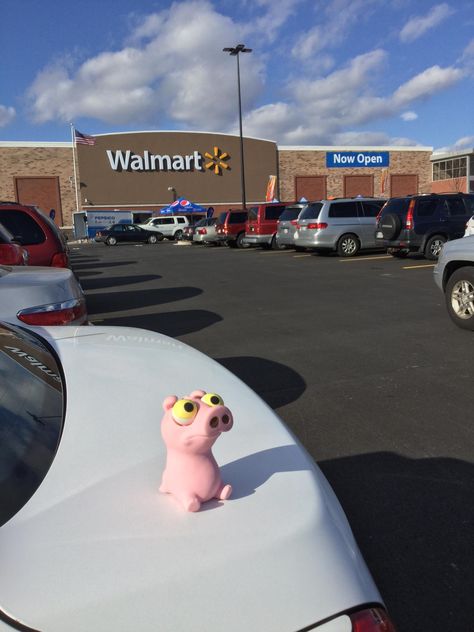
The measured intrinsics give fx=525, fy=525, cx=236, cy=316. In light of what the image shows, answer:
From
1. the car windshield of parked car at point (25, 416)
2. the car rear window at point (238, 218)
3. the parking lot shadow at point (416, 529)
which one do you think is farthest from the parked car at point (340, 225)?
the car windshield of parked car at point (25, 416)

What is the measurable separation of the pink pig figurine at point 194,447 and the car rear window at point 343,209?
1591 cm

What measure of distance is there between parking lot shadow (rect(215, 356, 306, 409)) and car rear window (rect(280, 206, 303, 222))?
14.1 m

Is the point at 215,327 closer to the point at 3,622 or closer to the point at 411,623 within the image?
the point at 411,623

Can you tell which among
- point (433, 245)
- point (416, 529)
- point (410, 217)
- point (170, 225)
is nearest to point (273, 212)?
point (410, 217)

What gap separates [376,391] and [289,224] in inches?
584

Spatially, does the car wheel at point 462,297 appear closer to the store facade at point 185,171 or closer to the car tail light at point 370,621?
the car tail light at point 370,621

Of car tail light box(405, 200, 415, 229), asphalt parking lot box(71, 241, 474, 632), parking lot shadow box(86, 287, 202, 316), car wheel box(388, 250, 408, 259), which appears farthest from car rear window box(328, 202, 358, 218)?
parking lot shadow box(86, 287, 202, 316)

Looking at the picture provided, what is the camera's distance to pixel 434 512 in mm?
2699

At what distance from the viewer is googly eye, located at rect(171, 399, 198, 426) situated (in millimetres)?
1306

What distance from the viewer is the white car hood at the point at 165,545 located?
1.06 m

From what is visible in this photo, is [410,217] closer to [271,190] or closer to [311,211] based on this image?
[311,211]

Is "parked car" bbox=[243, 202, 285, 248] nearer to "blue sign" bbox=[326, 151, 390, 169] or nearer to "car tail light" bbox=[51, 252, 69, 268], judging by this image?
"car tail light" bbox=[51, 252, 69, 268]

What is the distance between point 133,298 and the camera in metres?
10.3

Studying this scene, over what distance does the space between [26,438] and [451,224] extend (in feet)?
48.1
